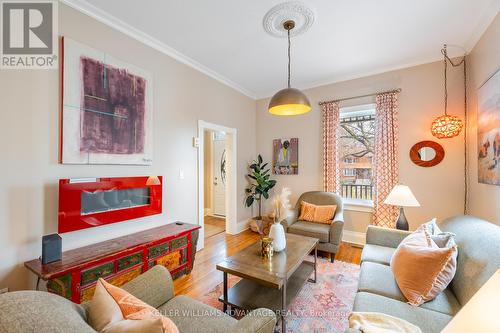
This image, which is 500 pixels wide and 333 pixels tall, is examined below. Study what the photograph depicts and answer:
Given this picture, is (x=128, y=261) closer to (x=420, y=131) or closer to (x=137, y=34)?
(x=137, y=34)

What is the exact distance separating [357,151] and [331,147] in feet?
1.64

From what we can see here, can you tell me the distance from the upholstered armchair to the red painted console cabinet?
1481mm

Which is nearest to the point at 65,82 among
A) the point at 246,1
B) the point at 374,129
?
the point at 246,1

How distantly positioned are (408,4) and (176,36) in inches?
98.9

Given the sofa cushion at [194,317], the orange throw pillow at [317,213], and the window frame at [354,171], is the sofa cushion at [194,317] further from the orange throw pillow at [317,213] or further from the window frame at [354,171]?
the window frame at [354,171]

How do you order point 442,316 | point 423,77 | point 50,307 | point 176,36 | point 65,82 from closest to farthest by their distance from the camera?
1. point 50,307
2. point 442,316
3. point 65,82
4. point 176,36
5. point 423,77

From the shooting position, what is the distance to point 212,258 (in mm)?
3119

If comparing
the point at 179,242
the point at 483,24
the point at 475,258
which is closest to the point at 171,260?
the point at 179,242

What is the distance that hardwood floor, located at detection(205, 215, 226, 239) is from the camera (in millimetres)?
4277

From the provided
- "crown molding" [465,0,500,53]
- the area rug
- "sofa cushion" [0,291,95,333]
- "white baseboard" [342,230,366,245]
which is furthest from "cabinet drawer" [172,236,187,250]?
"crown molding" [465,0,500,53]

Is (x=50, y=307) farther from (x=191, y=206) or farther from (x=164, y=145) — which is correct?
(x=191, y=206)

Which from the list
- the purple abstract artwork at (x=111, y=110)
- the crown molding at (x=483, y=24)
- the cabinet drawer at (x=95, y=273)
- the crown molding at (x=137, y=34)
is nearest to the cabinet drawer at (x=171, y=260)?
the cabinet drawer at (x=95, y=273)

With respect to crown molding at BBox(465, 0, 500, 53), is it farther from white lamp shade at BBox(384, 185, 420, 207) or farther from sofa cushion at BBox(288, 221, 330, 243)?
sofa cushion at BBox(288, 221, 330, 243)

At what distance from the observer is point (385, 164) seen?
10.9 ft
